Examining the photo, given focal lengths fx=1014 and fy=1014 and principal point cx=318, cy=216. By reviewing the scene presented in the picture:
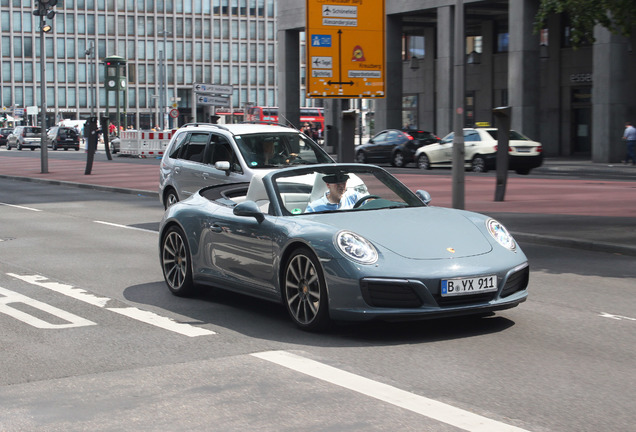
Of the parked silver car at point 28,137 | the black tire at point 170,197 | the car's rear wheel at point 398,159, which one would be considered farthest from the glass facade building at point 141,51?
the black tire at point 170,197

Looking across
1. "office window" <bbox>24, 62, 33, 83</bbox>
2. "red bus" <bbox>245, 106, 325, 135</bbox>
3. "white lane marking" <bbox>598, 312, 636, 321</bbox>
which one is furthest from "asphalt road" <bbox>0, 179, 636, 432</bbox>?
"office window" <bbox>24, 62, 33, 83</bbox>

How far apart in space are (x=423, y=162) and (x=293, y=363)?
101ft

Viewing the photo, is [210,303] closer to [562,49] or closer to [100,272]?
[100,272]

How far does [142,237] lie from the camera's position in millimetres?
14703

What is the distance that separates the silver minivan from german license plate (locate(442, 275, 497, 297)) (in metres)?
7.15

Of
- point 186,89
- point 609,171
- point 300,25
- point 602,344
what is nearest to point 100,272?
point 602,344

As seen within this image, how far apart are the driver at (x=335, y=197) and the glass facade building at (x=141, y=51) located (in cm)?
11697

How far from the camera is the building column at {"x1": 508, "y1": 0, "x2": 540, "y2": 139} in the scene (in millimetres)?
42688

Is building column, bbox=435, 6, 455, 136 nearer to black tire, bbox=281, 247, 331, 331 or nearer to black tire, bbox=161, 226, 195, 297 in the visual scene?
black tire, bbox=161, 226, 195, 297

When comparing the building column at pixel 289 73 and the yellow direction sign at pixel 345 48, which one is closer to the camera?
the yellow direction sign at pixel 345 48

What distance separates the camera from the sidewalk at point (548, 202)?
13164 millimetres

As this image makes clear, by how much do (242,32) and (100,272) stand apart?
12873 centimetres

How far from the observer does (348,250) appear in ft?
23.1

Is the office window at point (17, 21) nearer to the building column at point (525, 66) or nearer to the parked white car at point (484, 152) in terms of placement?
the building column at point (525, 66)
